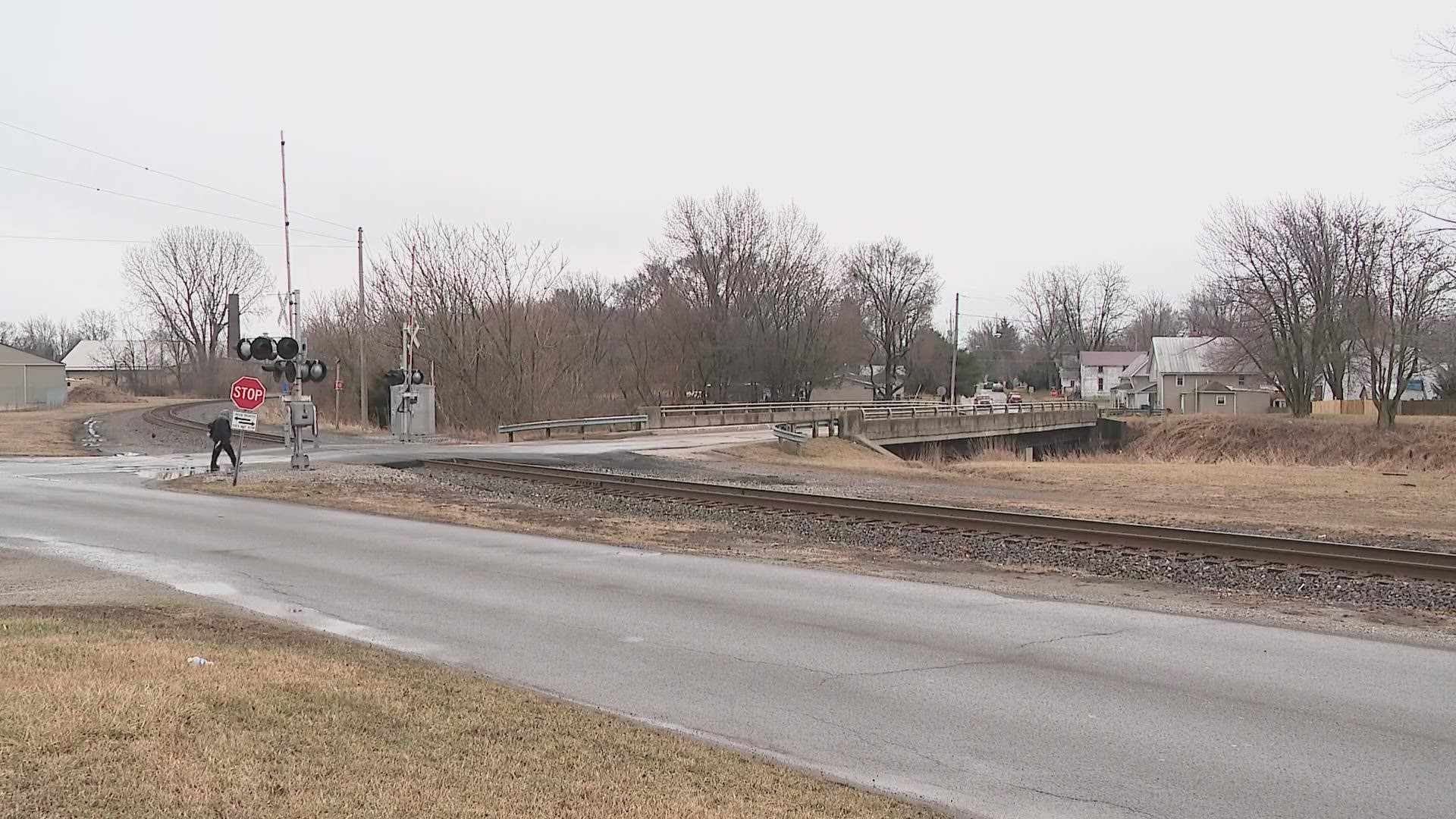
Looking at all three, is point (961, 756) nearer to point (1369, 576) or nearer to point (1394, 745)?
point (1394, 745)

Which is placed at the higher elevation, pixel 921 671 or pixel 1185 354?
pixel 1185 354

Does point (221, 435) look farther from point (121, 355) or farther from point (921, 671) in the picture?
point (121, 355)

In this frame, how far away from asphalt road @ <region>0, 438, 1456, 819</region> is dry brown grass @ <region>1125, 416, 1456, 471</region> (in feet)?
132

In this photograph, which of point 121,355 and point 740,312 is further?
point 121,355

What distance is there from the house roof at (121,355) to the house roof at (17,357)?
19.1 metres

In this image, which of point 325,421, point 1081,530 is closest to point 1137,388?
point 325,421

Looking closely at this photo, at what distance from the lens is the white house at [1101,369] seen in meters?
120

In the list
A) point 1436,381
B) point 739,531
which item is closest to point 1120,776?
point 739,531

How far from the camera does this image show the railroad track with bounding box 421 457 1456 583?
12570mm

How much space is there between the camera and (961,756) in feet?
19.8

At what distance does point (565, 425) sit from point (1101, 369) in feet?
312

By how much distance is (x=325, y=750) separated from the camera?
5.22m

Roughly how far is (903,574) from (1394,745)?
629 cm

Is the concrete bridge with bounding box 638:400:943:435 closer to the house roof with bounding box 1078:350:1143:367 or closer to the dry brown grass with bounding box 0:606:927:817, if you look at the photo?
the dry brown grass with bounding box 0:606:927:817
